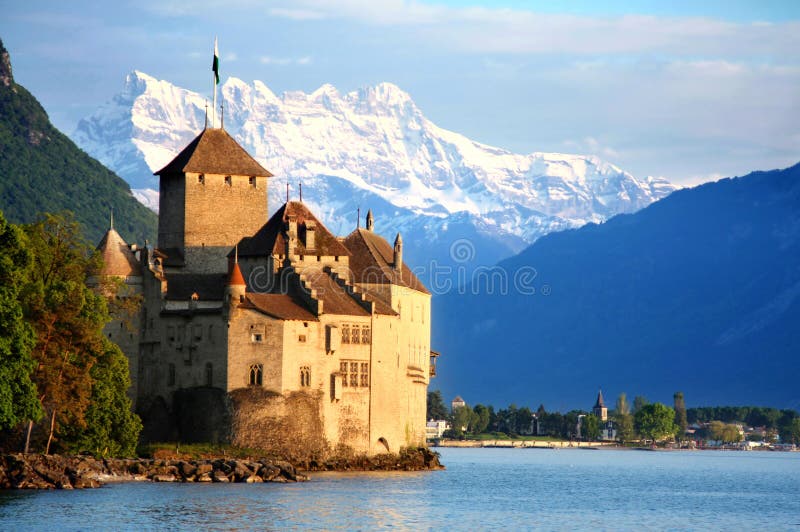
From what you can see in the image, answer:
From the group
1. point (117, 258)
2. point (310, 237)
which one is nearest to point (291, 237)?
point (310, 237)

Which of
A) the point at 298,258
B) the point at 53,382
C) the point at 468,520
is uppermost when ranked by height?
the point at 298,258

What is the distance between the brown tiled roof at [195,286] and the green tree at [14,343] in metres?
20.6

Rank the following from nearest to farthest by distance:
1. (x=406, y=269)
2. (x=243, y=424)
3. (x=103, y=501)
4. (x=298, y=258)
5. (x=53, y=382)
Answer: (x=103, y=501)
(x=53, y=382)
(x=243, y=424)
(x=298, y=258)
(x=406, y=269)

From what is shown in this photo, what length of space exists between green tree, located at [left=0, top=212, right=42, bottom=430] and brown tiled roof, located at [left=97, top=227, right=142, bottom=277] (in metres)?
19.5

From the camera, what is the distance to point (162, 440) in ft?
313

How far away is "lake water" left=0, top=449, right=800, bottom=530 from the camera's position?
67.8 metres

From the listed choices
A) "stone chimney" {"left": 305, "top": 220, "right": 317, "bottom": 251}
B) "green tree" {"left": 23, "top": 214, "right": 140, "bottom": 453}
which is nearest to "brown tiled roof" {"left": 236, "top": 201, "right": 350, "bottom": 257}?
"stone chimney" {"left": 305, "top": 220, "right": 317, "bottom": 251}

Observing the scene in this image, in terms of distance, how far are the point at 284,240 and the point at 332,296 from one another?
17.7 feet

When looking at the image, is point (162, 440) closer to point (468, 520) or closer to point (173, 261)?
point (173, 261)

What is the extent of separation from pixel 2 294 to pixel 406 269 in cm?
4343

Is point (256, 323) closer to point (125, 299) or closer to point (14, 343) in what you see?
point (125, 299)

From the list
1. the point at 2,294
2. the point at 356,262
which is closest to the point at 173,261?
the point at 356,262

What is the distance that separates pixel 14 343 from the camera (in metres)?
74.3

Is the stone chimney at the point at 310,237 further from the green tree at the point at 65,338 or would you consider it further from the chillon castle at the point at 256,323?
the green tree at the point at 65,338
